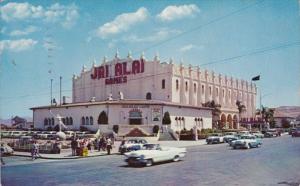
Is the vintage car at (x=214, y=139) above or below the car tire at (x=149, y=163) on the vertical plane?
above

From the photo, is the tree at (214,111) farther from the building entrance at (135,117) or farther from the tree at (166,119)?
the building entrance at (135,117)

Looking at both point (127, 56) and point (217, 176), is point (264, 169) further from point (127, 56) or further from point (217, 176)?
point (127, 56)

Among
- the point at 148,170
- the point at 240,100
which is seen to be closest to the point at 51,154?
the point at 148,170

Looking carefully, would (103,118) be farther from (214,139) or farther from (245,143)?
(245,143)

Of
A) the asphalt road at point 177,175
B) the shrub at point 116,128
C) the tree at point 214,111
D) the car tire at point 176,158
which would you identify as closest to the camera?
the asphalt road at point 177,175

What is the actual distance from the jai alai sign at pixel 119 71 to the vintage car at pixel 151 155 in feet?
123

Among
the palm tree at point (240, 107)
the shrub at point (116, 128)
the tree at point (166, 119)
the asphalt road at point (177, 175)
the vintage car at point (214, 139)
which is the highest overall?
the palm tree at point (240, 107)

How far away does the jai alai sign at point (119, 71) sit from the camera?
189ft

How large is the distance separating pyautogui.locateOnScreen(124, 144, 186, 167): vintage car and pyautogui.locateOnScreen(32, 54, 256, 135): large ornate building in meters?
24.3

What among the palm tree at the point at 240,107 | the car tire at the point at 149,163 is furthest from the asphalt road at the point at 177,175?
the palm tree at the point at 240,107

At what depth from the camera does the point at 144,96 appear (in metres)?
58.0

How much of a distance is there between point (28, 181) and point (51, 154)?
14.2 meters

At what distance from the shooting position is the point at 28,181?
14.5 m

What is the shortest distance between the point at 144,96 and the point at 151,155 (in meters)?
38.8
